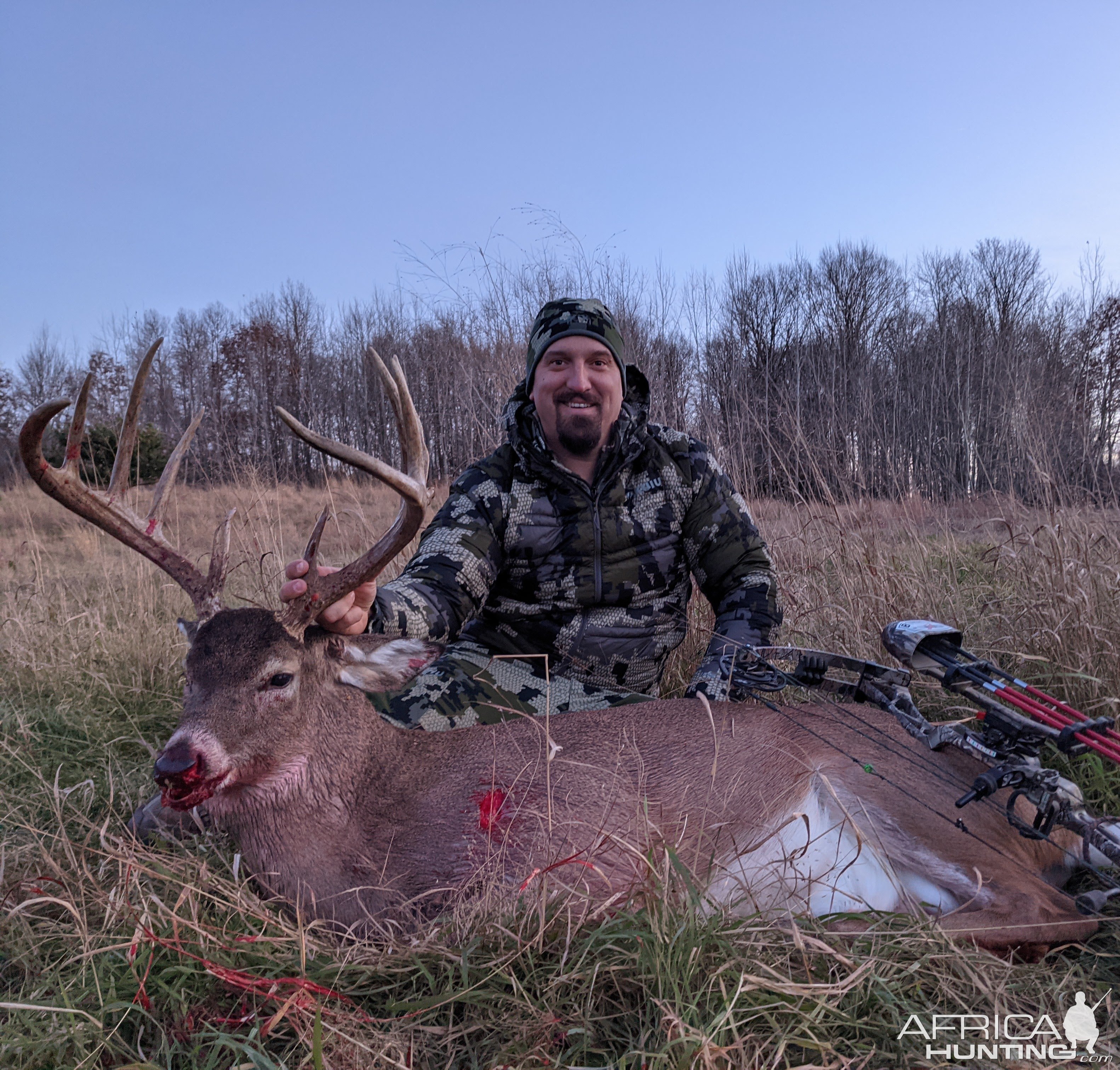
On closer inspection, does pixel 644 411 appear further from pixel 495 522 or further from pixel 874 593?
pixel 874 593

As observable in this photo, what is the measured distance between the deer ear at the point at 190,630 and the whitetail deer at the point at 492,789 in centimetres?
1

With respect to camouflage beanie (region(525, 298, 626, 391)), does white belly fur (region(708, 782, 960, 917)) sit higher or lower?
lower

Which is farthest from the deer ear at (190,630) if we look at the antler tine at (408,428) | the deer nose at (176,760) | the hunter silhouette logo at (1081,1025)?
the hunter silhouette logo at (1081,1025)

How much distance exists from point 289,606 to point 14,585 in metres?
5.68

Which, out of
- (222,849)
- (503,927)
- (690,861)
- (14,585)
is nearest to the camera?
(503,927)

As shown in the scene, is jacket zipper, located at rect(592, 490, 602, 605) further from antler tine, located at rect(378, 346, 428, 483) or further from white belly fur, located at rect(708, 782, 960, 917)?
white belly fur, located at rect(708, 782, 960, 917)

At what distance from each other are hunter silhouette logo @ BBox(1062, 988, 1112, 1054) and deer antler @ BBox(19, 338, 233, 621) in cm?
243

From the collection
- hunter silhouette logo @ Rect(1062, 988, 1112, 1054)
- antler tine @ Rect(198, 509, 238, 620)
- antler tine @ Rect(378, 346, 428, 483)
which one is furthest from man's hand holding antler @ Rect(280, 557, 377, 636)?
hunter silhouette logo @ Rect(1062, 988, 1112, 1054)

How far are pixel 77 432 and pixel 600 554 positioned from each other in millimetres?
2099

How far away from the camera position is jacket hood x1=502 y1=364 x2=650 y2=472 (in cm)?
379

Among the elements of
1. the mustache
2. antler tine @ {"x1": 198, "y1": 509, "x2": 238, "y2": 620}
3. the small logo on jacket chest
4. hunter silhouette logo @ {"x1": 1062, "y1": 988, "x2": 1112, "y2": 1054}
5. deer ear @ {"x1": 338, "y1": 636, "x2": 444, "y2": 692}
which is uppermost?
the mustache

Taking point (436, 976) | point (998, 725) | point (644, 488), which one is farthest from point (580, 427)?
point (436, 976)

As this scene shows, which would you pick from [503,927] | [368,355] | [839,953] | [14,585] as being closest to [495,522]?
[368,355]

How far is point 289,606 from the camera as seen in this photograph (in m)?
2.49
